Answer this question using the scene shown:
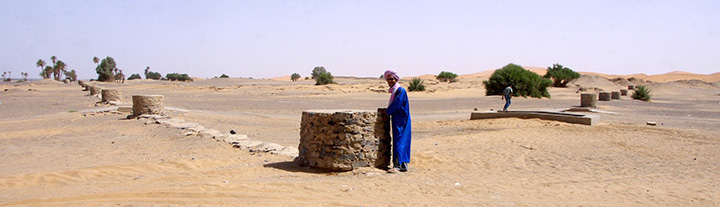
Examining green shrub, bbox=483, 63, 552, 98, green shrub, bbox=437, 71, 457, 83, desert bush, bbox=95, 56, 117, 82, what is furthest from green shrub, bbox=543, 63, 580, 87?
desert bush, bbox=95, 56, 117, 82

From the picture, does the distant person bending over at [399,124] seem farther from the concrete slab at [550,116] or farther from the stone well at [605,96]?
the stone well at [605,96]

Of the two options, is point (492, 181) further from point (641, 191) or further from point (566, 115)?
point (566, 115)

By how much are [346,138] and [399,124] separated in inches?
31.4

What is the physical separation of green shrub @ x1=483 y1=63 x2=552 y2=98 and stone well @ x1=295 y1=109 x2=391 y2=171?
91.8 ft

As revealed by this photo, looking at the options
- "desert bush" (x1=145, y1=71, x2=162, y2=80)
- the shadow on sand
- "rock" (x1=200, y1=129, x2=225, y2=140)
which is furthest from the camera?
"desert bush" (x1=145, y1=71, x2=162, y2=80)

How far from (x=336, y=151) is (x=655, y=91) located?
153ft

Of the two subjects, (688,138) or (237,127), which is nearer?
(688,138)

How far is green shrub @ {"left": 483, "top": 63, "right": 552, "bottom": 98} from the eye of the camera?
3403 centimetres

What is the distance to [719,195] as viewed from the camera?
19.7ft

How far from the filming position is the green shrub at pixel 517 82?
34031mm

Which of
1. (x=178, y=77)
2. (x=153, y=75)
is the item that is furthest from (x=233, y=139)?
(x=153, y=75)

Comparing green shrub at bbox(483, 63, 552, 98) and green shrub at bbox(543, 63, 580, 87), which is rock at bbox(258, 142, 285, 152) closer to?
green shrub at bbox(483, 63, 552, 98)

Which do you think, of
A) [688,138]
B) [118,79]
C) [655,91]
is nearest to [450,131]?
A: [688,138]

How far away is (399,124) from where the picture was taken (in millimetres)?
7273
